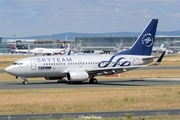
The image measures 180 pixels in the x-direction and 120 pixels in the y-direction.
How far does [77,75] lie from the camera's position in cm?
5481

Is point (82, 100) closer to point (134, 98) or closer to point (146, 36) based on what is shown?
point (134, 98)

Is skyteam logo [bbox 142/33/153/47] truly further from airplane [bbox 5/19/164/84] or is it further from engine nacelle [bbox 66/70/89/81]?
engine nacelle [bbox 66/70/89/81]

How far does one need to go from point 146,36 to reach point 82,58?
32.1 feet

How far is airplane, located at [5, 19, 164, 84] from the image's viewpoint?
5481cm

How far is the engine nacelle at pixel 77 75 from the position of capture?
2149 inches

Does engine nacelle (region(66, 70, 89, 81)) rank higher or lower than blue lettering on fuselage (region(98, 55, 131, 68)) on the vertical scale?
lower

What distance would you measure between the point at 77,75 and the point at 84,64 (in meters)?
3.25

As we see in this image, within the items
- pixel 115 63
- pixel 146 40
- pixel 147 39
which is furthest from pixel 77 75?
pixel 147 39

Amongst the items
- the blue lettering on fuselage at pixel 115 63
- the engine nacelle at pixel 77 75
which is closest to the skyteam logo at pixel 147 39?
the blue lettering on fuselage at pixel 115 63

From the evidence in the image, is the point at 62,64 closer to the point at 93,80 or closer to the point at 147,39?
the point at 93,80

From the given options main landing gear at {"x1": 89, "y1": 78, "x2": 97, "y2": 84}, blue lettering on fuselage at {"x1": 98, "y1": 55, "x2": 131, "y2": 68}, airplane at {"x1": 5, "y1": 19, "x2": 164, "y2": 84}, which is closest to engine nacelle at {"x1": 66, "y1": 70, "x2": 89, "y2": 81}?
airplane at {"x1": 5, "y1": 19, "x2": 164, "y2": 84}

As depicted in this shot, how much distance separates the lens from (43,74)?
182ft

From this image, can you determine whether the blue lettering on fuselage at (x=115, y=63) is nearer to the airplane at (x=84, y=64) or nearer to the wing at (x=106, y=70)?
the airplane at (x=84, y=64)

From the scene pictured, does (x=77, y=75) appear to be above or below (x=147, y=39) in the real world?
below
